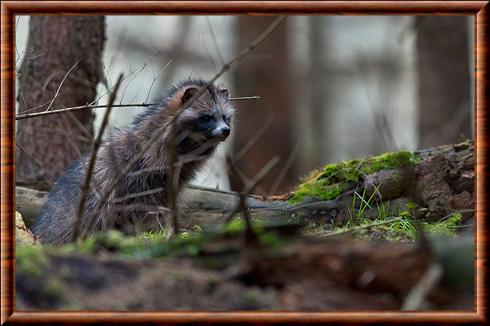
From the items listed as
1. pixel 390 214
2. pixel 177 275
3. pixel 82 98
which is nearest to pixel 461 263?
pixel 177 275

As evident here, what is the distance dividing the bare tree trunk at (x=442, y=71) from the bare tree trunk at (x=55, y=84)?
18.4ft

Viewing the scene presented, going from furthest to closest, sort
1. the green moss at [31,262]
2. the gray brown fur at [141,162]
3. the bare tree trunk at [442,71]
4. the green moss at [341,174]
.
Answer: the bare tree trunk at [442,71] < the green moss at [341,174] < the gray brown fur at [141,162] < the green moss at [31,262]

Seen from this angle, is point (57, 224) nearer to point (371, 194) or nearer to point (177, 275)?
point (371, 194)

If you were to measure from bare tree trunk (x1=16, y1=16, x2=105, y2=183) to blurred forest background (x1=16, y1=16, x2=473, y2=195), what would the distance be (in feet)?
0.05

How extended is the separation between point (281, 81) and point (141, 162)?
598cm

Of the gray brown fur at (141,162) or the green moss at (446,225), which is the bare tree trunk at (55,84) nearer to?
the gray brown fur at (141,162)

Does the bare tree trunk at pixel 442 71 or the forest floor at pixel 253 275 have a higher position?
the bare tree trunk at pixel 442 71

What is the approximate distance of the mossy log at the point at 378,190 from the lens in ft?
20.5

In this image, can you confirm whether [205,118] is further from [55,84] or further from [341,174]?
[55,84]

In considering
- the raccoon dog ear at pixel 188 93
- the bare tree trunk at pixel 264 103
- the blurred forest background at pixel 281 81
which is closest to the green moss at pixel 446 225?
the blurred forest background at pixel 281 81

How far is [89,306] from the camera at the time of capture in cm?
333

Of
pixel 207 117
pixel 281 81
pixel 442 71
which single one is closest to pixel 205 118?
pixel 207 117

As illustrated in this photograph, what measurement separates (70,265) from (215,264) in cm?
67

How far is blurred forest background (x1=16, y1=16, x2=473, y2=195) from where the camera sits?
8.33 meters
